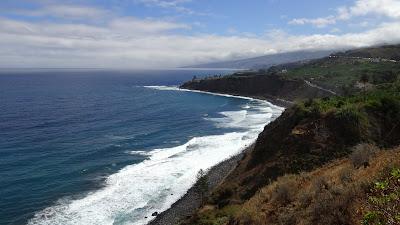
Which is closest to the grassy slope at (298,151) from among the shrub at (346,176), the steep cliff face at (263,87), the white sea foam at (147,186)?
the shrub at (346,176)

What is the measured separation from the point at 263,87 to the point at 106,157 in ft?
365

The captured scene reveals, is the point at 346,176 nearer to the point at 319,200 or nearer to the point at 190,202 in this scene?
the point at 319,200

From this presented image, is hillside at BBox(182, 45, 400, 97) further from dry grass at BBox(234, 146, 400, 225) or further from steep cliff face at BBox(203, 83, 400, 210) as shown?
dry grass at BBox(234, 146, 400, 225)

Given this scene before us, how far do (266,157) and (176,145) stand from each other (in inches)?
1110

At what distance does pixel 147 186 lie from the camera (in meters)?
51.2

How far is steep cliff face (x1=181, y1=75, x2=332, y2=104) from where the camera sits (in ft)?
461

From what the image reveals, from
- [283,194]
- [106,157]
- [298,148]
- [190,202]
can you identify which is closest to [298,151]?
[298,148]

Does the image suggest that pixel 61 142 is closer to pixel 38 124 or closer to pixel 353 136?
pixel 38 124

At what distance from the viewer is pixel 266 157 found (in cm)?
4594

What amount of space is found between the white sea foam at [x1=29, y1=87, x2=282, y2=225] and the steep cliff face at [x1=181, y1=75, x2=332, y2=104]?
6406cm

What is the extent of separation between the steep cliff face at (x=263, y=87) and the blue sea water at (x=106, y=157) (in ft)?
83.3

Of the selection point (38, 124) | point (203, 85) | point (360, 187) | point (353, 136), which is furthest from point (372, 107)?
point (203, 85)

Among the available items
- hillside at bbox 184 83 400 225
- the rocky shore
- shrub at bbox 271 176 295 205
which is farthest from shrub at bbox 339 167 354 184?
the rocky shore

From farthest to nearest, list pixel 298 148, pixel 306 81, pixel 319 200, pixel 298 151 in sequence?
1. pixel 306 81
2. pixel 298 148
3. pixel 298 151
4. pixel 319 200
